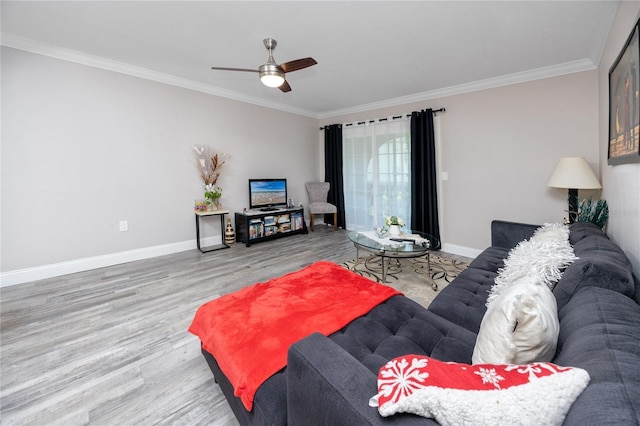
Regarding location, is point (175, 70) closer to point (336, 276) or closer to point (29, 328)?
point (29, 328)

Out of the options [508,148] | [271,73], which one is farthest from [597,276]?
[508,148]

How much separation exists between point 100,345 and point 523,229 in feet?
12.3

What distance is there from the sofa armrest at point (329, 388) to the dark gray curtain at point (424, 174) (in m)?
3.88

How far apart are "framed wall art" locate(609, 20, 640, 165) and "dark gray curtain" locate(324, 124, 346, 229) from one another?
4.02 m

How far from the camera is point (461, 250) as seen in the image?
416 cm

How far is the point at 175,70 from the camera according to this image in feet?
11.8

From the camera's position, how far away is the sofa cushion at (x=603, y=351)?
1.67ft

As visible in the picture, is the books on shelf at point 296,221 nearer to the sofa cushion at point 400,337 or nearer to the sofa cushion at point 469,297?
the sofa cushion at point 469,297

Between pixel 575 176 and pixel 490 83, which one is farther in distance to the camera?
pixel 490 83

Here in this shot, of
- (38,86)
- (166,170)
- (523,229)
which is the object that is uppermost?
(38,86)

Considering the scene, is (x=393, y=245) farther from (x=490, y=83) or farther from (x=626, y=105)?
(x=490, y=83)

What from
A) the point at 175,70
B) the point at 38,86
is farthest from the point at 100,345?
the point at 175,70

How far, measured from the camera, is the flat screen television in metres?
4.88

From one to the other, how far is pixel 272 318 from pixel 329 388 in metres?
0.79
